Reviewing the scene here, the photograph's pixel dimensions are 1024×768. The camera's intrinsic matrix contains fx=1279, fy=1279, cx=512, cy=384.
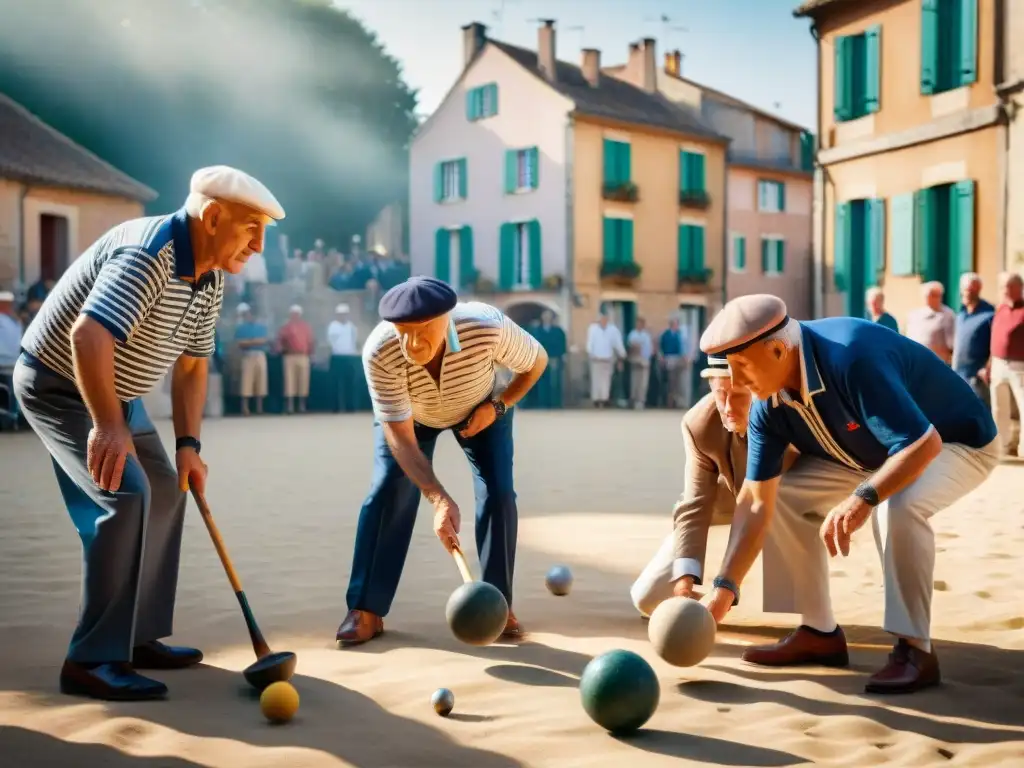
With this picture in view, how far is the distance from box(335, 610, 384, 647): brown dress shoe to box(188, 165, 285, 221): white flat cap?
6.03ft

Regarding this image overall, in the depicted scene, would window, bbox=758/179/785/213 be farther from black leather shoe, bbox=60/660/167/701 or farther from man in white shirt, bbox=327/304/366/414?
black leather shoe, bbox=60/660/167/701

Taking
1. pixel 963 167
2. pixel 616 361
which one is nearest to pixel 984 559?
pixel 963 167

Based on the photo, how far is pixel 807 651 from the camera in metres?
5.05

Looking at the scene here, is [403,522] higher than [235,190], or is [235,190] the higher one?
[235,190]

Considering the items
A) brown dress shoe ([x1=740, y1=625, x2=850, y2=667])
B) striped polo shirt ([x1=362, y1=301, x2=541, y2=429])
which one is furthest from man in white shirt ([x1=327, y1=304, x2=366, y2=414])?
brown dress shoe ([x1=740, y1=625, x2=850, y2=667])

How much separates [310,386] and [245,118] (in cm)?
1761

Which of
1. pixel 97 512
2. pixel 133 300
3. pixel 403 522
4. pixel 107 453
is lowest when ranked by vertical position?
pixel 403 522

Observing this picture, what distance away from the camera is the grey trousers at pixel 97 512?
4.45m

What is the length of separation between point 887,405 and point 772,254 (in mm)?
38576

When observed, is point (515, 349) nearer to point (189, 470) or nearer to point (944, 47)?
point (189, 470)

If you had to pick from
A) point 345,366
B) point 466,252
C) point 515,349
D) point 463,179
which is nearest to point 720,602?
point 515,349

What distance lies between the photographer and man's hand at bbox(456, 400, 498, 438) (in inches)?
220

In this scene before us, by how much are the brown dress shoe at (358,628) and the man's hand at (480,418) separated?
91 cm

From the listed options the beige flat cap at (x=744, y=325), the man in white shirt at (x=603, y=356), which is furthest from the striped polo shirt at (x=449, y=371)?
the man in white shirt at (x=603, y=356)
